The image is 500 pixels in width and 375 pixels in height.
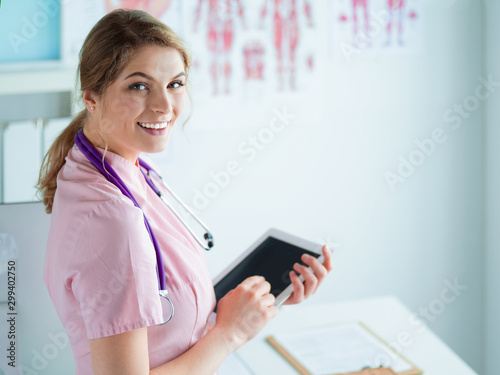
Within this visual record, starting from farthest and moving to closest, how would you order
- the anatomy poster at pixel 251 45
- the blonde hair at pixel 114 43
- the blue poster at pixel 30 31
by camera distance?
the anatomy poster at pixel 251 45 → the blue poster at pixel 30 31 → the blonde hair at pixel 114 43

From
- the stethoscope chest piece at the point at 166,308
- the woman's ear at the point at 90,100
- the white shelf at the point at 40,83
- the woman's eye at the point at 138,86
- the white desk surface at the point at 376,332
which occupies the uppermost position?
the woman's eye at the point at 138,86

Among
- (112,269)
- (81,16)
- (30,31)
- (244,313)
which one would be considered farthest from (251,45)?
(112,269)

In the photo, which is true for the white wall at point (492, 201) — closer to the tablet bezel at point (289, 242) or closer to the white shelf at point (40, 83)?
the tablet bezel at point (289, 242)

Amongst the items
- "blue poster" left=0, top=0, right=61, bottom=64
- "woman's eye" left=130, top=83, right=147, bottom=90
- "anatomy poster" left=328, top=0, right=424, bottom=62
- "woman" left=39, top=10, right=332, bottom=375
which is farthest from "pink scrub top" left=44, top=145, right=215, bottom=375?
"anatomy poster" left=328, top=0, right=424, bottom=62

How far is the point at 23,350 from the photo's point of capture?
3.66 ft

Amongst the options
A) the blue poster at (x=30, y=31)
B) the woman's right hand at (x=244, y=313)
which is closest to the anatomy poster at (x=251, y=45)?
the blue poster at (x=30, y=31)

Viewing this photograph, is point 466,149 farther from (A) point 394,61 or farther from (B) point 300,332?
(B) point 300,332

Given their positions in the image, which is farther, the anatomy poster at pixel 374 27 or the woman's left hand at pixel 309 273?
the anatomy poster at pixel 374 27

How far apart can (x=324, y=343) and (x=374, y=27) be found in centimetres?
149

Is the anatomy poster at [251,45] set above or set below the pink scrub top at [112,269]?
above

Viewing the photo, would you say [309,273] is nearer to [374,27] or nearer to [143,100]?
[143,100]

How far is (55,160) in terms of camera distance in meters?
1.08

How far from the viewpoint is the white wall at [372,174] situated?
7.50 feet

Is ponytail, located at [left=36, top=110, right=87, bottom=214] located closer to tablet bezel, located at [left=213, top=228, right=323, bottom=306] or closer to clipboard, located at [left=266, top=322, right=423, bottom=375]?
tablet bezel, located at [left=213, top=228, right=323, bottom=306]
